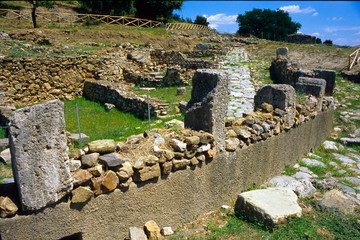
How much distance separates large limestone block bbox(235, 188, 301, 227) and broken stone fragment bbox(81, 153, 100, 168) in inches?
94.9

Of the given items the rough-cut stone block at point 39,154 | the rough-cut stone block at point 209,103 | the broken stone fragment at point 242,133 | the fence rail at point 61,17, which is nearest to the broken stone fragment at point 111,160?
the rough-cut stone block at point 39,154

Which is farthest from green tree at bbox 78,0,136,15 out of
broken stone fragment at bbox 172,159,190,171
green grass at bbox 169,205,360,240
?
green grass at bbox 169,205,360,240

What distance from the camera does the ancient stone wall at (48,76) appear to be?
13.3 meters

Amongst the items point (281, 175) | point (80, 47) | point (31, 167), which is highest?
point (80, 47)

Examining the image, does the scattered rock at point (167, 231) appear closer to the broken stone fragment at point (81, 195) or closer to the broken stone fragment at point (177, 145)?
the broken stone fragment at point (177, 145)

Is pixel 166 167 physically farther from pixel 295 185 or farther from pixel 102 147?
pixel 295 185

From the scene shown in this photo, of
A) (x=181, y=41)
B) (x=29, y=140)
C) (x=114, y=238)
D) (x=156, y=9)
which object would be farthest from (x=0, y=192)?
(x=156, y=9)

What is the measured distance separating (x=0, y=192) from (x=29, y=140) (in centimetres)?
75

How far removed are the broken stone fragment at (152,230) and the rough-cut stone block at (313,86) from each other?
642cm

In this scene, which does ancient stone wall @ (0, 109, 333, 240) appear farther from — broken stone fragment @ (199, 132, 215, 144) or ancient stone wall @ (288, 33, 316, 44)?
ancient stone wall @ (288, 33, 316, 44)

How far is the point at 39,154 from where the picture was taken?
301 cm

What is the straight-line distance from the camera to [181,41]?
28.0 metres

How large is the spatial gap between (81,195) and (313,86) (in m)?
7.30

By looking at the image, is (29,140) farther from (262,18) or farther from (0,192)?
(262,18)
